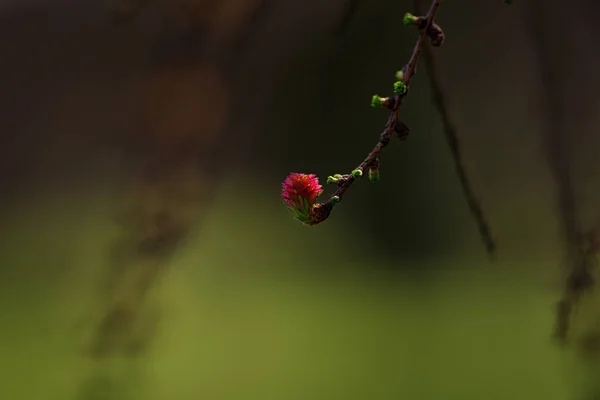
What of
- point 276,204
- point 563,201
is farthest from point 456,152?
point 276,204

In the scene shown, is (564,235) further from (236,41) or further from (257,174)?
(236,41)

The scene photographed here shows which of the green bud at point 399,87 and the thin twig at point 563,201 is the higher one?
the green bud at point 399,87

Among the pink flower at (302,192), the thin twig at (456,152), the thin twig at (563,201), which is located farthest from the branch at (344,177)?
the thin twig at (563,201)

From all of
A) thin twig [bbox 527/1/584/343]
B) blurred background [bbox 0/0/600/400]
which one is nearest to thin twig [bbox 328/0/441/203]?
blurred background [bbox 0/0/600/400]

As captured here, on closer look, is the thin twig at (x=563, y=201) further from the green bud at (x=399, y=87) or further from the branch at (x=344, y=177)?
the green bud at (x=399, y=87)

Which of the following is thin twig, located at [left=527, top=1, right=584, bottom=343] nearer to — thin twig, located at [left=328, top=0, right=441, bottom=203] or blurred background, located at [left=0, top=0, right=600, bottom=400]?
blurred background, located at [left=0, top=0, right=600, bottom=400]

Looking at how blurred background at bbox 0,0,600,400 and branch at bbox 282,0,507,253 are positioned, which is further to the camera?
blurred background at bbox 0,0,600,400

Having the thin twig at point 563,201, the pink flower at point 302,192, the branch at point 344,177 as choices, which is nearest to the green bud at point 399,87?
the branch at point 344,177

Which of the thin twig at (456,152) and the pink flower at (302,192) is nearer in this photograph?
the pink flower at (302,192)

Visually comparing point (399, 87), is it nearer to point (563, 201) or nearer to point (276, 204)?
point (276, 204)
